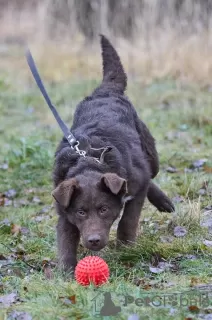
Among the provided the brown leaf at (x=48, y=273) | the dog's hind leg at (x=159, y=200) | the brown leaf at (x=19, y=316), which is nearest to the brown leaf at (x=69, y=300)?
the brown leaf at (x=19, y=316)

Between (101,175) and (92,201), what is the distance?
217mm

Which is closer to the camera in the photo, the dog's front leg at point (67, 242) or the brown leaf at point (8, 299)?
the brown leaf at point (8, 299)

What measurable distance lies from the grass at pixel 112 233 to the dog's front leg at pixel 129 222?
103 mm

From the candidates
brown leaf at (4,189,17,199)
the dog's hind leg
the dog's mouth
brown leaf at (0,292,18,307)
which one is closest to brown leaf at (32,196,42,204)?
brown leaf at (4,189,17,199)

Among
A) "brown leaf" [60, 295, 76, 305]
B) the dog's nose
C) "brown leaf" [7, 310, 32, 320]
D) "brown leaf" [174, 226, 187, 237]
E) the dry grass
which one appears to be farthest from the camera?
the dry grass

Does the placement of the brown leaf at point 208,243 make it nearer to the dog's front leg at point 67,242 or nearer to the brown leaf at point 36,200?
the dog's front leg at point 67,242

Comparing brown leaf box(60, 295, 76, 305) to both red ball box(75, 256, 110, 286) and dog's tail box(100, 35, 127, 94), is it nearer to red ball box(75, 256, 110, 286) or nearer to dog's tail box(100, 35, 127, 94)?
red ball box(75, 256, 110, 286)

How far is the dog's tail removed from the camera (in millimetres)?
6543

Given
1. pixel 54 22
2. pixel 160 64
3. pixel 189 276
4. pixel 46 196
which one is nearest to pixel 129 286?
pixel 189 276

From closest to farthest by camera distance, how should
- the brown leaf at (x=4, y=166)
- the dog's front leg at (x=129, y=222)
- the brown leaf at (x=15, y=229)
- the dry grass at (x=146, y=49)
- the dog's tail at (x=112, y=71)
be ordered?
the dog's front leg at (x=129, y=222), the brown leaf at (x=15, y=229), the dog's tail at (x=112, y=71), the brown leaf at (x=4, y=166), the dry grass at (x=146, y=49)

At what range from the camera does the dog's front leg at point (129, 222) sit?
5492 mm

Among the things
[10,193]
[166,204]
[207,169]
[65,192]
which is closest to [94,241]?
[65,192]

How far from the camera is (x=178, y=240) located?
5449mm

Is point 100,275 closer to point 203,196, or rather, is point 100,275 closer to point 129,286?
point 129,286
